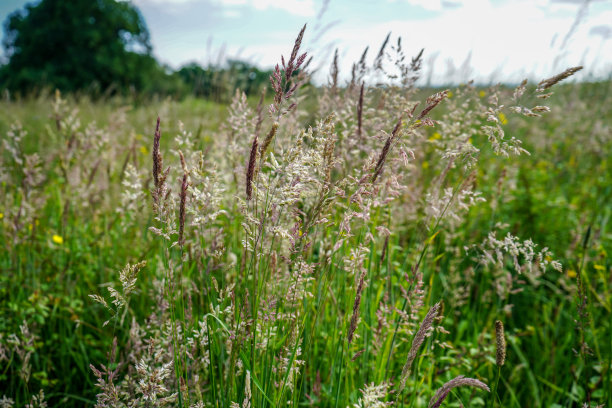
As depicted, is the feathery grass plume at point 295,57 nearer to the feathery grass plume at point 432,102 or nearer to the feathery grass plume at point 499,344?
the feathery grass plume at point 432,102

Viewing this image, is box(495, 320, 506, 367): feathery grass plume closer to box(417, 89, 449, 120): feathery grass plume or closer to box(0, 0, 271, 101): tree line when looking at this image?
box(417, 89, 449, 120): feathery grass plume

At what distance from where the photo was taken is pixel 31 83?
2550 centimetres

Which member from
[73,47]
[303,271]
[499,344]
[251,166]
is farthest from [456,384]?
[73,47]

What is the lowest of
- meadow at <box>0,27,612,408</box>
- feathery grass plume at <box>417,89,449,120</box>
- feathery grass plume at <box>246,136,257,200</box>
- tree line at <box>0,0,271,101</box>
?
meadow at <box>0,27,612,408</box>

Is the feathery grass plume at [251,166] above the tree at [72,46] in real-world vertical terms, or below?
below

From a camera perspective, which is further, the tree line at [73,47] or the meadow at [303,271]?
the tree line at [73,47]

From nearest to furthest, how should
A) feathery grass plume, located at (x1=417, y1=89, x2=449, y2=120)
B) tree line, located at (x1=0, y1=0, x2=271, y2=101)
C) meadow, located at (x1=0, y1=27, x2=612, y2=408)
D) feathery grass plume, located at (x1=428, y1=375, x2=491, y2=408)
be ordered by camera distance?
feathery grass plume, located at (x1=428, y1=375, x2=491, y2=408) → feathery grass plume, located at (x1=417, y1=89, x2=449, y2=120) → meadow, located at (x1=0, y1=27, x2=612, y2=408) → tree line, located at (x1=0, y1=0, x2=271, y2=101)

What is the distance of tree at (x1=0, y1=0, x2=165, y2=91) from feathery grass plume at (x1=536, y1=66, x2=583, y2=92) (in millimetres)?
31655

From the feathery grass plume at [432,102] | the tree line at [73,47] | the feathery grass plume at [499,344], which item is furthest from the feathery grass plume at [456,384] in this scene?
the tree line at [73,47]

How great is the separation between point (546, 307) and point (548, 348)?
421mm

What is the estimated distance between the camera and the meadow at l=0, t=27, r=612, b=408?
3.90 feet

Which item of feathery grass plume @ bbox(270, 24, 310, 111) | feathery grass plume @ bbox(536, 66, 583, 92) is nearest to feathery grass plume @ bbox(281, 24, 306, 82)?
feathery grass plume @ bbox(270, 24, 310, 111)

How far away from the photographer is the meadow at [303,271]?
119 centimetres

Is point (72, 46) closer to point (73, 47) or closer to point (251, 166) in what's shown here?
point (73, 47)
